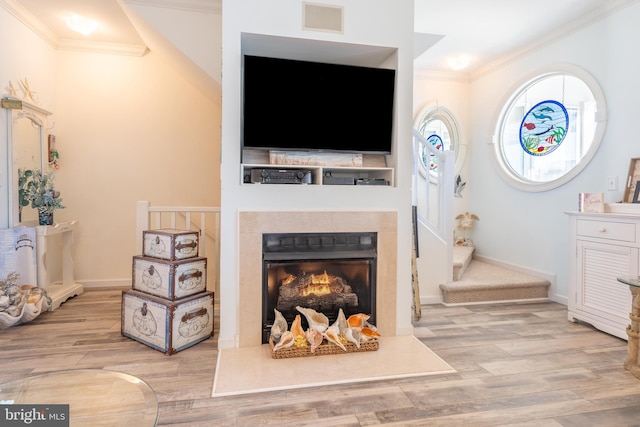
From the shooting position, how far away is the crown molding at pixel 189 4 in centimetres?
291

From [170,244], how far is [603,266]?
330 cm

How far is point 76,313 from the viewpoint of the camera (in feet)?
10.4

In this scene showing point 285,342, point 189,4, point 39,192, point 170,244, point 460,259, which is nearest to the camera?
point 285,342

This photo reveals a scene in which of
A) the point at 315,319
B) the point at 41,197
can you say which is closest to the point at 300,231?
the point at 315,319

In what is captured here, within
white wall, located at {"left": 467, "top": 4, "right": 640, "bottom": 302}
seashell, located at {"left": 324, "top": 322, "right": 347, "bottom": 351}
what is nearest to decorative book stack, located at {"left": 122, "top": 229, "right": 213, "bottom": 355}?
seashell, located at {"left": 324, "top": 322, "right": 347, "bottom": 351}

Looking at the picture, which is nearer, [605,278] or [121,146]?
[605,278]

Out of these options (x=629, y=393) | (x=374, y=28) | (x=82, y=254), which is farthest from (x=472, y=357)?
(x=82, y=254)

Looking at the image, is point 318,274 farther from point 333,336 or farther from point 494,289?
point 494,289

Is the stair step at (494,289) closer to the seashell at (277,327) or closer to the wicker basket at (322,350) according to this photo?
the wicker basket at (322,350)

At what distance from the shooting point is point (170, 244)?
99.9 inches

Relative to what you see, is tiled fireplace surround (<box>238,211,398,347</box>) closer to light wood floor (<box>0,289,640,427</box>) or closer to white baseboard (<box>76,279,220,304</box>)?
light wood floor (<box>0,289,640,427</box>)

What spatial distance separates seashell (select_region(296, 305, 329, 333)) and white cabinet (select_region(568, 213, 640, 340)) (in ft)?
7.06

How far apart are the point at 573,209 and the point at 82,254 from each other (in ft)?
17.2

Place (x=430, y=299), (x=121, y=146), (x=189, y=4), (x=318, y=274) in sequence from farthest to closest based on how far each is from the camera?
(x=121, y=146), (x=430, y=299), (x=189, y=4), (x=318, y=274)
